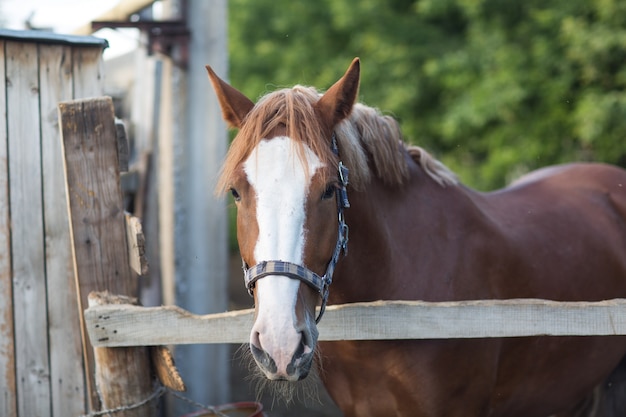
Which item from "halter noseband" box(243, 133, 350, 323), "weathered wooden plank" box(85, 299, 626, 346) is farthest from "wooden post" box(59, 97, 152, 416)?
"halter noseband" box(243, 133, 350, 323)

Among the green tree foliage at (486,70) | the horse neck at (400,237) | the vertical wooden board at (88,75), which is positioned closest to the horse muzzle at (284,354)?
the horse neck at (400,237)

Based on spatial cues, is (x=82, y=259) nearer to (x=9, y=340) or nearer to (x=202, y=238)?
(x=9, y=340)

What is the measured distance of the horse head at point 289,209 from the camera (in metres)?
1.95

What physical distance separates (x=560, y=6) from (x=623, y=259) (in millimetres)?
4672

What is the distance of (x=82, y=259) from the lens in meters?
2.53

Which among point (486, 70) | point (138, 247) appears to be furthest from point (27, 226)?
point (486, 70)

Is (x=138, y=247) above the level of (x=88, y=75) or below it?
below

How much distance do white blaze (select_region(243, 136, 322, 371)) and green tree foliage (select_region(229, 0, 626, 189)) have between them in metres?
4.40

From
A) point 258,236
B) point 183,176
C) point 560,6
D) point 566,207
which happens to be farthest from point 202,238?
point 560,6

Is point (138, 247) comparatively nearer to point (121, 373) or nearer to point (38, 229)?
point (121, 373)

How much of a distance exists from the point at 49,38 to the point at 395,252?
1.52 metres

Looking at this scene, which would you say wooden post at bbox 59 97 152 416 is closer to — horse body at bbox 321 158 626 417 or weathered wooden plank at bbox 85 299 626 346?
Answer: weathered wooden plank at bbox 85 299 626 346

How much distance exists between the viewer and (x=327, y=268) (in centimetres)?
219

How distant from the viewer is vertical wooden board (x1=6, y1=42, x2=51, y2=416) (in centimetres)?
269
